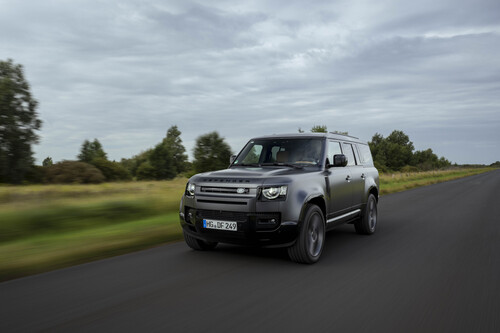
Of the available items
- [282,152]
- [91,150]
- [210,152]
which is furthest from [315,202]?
[91,150]

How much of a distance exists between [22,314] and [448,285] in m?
4.49

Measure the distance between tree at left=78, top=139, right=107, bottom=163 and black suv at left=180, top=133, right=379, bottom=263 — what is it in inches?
2908

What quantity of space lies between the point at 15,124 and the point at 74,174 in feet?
81.2

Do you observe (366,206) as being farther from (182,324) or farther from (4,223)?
(4,223)

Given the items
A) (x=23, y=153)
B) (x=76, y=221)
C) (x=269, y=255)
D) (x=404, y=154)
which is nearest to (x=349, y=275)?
(x=269, y=255)

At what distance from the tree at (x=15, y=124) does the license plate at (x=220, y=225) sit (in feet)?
185

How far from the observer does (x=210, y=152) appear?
2852 cm

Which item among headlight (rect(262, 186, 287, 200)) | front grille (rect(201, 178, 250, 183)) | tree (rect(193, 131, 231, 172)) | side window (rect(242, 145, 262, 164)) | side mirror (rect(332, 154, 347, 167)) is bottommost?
headlight (rect(262, 186, 287, 200))

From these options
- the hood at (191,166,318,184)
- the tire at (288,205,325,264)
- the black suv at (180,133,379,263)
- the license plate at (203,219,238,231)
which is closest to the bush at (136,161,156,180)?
the black suv at (180,133,379,263)

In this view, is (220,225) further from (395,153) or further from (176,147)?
(395,153)

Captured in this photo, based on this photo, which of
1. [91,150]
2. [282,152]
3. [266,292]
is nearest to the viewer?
[266,292]

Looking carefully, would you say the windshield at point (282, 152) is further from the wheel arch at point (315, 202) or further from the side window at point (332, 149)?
the wheel arch at point (315, 202)

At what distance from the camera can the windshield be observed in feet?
22.2

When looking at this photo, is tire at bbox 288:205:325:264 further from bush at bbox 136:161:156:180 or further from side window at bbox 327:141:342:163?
bush at bbox 136:161:156:180
